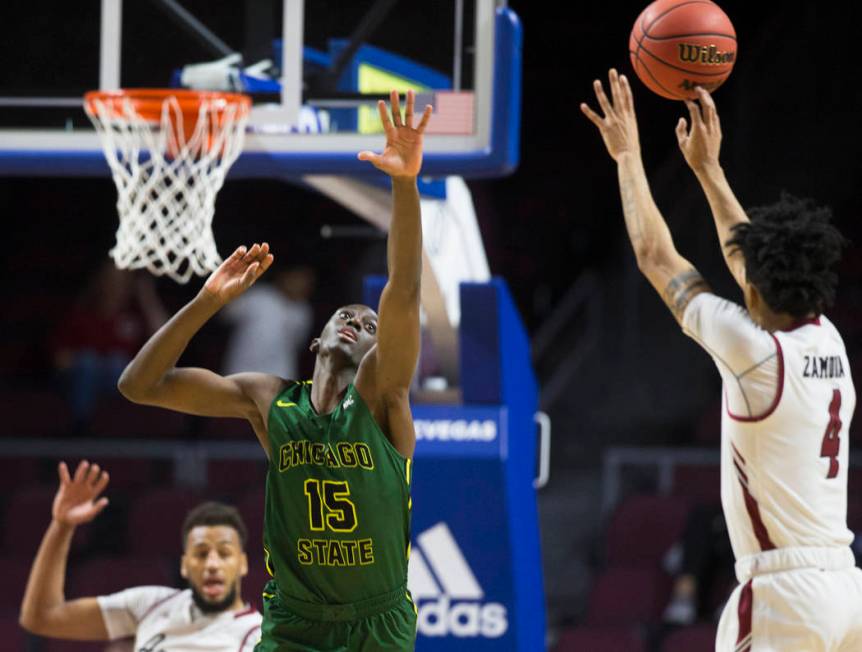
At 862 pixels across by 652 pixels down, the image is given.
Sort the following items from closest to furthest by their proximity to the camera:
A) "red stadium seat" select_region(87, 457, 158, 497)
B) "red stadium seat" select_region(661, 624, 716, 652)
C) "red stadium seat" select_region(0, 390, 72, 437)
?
"red stadium seat" select_region(661, 624, 716, 652) < "red stadium seat" select_region(87, 457, 158, 497) < "red stadium seat" select_region(0, 390, 72, 437)

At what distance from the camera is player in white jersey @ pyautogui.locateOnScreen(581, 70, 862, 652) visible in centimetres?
378

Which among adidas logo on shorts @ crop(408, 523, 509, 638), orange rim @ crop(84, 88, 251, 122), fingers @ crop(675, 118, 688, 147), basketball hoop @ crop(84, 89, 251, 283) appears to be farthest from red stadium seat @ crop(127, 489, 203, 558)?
fingers @ crop(675, 118, 688, 147)

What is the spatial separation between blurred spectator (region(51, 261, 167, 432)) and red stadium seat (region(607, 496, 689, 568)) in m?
3.44

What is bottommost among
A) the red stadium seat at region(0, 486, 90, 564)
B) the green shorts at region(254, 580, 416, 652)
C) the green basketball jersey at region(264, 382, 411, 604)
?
the red stadium seat at region(0, 486, 90, 564)

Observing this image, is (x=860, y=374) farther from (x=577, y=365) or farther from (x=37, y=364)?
(x=37, y=364)

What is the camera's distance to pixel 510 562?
6.36 metres

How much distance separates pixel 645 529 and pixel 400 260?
5869 mm

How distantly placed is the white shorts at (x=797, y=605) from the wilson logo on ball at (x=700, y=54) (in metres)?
1.57

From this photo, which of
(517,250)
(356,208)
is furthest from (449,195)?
(517,250)

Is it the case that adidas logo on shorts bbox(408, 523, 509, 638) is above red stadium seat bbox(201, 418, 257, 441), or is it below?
below

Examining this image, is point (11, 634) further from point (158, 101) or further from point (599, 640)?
point (158, 101)

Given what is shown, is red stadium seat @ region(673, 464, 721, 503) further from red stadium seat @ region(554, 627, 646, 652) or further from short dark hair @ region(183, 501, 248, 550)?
short dark hair @ region(183, 501, 248, 550)

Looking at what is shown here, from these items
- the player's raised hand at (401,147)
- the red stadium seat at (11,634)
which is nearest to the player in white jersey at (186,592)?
the player's raised hand at (401,147)

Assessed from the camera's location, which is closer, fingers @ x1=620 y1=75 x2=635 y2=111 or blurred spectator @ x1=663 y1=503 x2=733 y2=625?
fingers @ x1=620 y1=75 x2=635 y2=111
